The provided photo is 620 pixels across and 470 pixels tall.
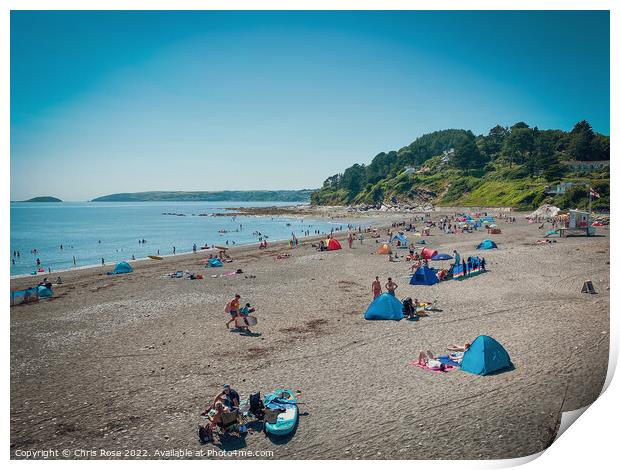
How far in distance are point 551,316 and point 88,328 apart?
1763 cm

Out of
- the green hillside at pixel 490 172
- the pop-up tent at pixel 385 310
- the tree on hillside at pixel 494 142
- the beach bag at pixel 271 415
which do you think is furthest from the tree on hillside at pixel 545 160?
the beach bag at pixel 271 415

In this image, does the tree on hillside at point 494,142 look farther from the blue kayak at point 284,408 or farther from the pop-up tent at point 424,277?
the blue kayak at point 284,408

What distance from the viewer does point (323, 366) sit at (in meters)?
10.9

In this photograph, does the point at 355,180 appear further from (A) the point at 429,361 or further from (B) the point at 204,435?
(B) the point at 204,435

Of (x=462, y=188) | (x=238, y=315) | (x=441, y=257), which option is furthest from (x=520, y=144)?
(x=238, y=315)

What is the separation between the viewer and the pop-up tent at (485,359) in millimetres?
9758

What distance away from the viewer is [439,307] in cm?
1589

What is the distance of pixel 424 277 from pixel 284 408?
13.6m

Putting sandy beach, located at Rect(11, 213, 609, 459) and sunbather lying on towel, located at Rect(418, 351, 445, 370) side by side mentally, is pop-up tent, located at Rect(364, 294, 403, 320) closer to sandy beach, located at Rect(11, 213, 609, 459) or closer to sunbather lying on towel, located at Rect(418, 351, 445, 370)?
sandy beach, located at Rect(11, 213, 609, 459)

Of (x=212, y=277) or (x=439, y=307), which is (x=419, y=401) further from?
(x=212, y=277)

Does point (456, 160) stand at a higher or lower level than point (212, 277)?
higher

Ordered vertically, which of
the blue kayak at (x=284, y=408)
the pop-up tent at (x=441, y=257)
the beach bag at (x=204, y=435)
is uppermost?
the pop-up tent at (x=441, y=257)

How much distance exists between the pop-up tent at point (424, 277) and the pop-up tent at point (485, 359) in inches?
393
